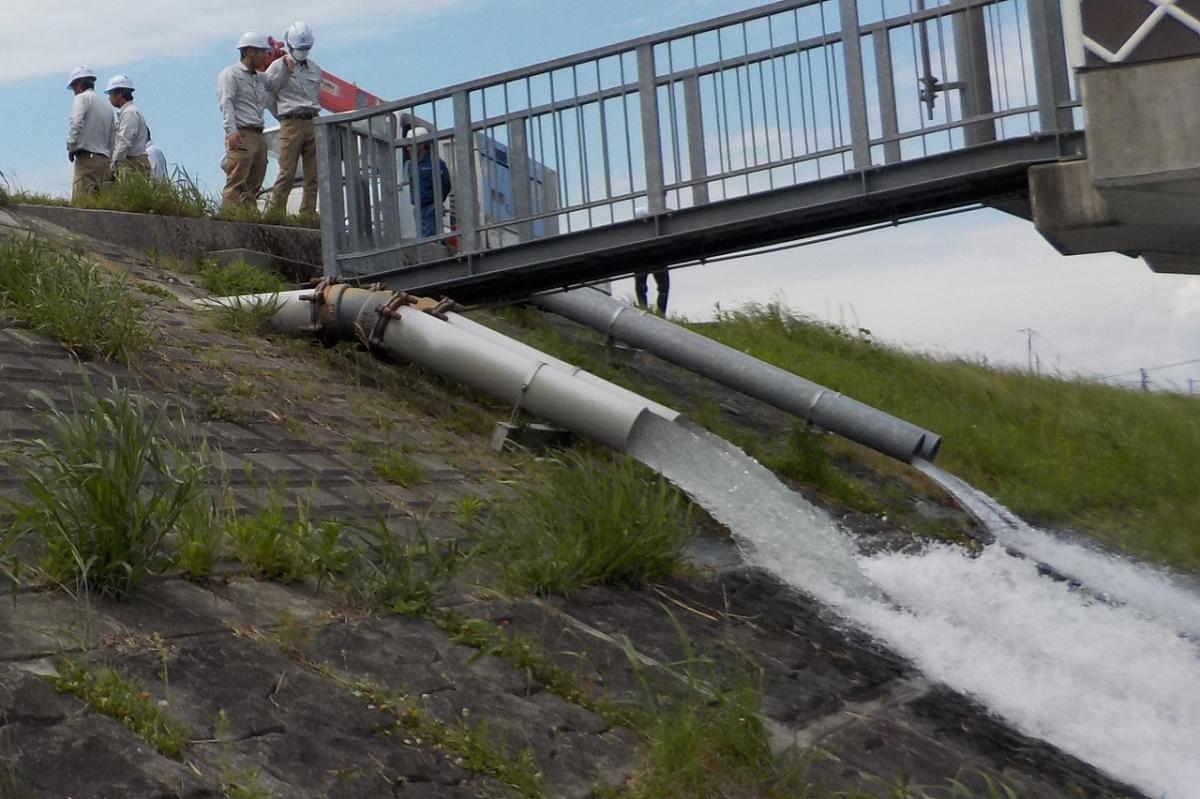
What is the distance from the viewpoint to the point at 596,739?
4.68 meters

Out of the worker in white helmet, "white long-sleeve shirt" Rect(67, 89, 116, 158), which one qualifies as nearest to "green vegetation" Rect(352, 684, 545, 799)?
the worker in white helmet

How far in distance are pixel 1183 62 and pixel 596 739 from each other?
224 inches

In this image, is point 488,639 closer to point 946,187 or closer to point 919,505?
point 946,187

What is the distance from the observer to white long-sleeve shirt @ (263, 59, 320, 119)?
→ 13.0m

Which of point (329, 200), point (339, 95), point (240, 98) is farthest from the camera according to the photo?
point (339, 95)

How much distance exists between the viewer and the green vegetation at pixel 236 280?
10.2 metres

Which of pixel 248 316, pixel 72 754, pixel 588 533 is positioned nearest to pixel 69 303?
pixel 248 316

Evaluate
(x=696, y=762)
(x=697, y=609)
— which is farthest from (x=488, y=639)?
(x=697, y=609)

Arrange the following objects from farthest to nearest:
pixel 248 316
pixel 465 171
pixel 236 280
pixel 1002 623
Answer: pixel 465 171 → pixel 236 280 → pixel 248 316 → pixel 1002 623

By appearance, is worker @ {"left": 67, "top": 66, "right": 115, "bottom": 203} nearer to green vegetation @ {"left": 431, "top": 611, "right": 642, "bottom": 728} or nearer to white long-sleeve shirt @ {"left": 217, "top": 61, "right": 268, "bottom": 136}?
white long-sleeve shirt @ {"left": 217, "top": 61, "right": 268, "bottom": 136}

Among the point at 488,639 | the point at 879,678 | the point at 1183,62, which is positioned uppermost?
the point at 1183,62

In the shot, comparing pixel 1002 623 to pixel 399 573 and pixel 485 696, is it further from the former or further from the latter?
pixel 485 696

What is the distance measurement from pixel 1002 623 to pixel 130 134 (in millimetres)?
10111

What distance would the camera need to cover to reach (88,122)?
44.7ft
